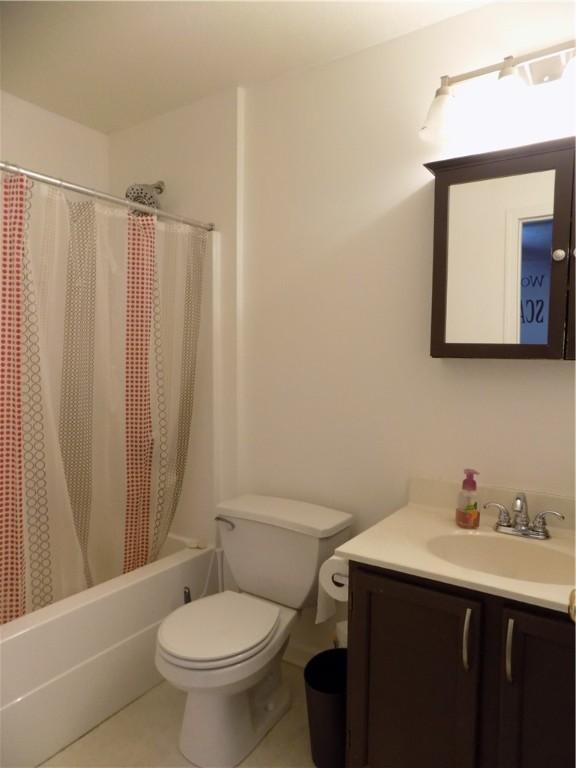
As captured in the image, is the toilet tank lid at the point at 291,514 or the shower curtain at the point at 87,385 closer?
the shower curtain at the point at 87,385

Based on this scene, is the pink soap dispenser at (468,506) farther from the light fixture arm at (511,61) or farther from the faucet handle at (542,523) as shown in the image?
the light fixture arm at (511,61)

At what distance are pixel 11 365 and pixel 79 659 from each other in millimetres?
1029

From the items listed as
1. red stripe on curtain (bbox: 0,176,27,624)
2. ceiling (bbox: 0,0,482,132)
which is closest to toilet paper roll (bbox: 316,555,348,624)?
red stripe on curtain (bbox: 0,176,27,624)

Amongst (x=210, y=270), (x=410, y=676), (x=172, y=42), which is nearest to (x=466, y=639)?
(x=410, y=676)

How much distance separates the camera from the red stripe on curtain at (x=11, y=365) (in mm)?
1590

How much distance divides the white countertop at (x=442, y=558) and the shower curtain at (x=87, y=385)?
3.19 ft

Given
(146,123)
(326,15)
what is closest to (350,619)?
(326,15)

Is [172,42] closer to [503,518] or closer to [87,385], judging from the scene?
[87,385]

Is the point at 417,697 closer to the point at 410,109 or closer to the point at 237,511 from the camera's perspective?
the point at 237,511

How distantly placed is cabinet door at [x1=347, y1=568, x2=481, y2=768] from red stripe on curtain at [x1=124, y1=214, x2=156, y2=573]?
1.01 metres

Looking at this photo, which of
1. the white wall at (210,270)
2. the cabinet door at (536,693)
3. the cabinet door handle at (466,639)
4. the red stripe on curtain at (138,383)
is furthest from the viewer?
the white wall at (210,270)

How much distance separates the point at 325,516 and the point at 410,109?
148cm

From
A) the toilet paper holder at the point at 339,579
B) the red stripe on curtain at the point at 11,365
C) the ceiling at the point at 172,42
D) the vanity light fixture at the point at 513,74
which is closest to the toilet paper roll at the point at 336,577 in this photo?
the toilet paper holder at the point at 339,579

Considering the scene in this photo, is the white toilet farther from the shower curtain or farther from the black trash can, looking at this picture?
the shower curtain
